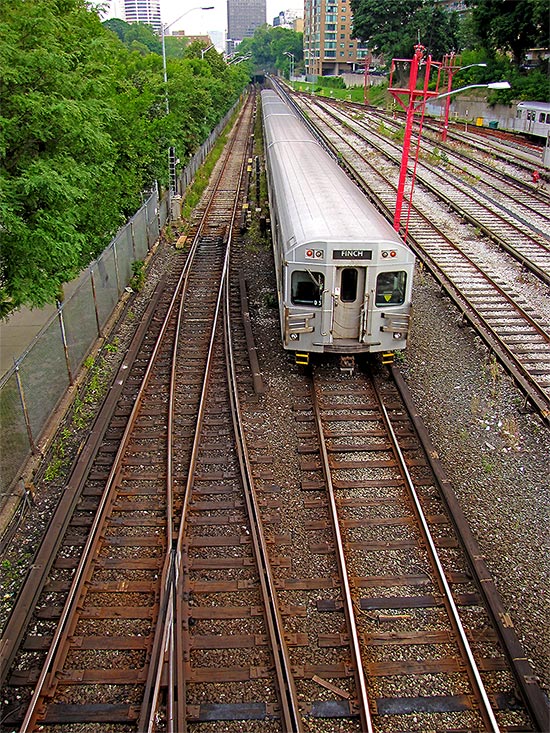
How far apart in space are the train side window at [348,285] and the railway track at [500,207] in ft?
28.1

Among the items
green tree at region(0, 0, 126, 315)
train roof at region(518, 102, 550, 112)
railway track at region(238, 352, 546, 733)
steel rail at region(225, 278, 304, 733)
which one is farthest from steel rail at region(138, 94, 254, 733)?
train roof at region(518, 102, 550, 112)

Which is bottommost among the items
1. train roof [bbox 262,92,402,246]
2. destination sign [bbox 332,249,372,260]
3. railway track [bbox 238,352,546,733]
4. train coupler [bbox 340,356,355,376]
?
railway track [bbox 238,352,546,733]

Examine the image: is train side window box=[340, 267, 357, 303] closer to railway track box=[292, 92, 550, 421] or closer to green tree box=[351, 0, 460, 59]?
railway track box=[292, 92, 550, 421]

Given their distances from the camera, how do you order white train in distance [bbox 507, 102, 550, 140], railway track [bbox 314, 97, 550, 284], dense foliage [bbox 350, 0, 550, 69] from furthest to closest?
dense foliage [bbox 350, 0, 550, 69] < white train in distance [bbox 507, 102, 550, 140] < railway track [bbox 314, 97, 550, 284]

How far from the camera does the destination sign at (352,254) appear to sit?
11.4 metres

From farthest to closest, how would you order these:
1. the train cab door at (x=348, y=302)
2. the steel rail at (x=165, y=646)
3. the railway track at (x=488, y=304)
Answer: the railway track at (x=488, y=304) → the train cab door at (x=348, y=302) → the steel rail at (x=165, y=646)

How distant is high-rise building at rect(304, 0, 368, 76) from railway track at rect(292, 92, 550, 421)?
→ 430ft

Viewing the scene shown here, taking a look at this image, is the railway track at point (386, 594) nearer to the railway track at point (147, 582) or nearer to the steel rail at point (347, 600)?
the steel rail at point (347, 600)

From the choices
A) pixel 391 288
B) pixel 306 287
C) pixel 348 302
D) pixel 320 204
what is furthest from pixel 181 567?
pixel 320 204

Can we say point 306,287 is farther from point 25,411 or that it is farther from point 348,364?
→ point 25,411

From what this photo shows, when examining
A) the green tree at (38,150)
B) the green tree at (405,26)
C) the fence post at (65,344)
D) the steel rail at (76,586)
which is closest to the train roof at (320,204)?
the green tree at (38,150)

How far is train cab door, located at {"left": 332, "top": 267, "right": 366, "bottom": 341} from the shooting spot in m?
11.7

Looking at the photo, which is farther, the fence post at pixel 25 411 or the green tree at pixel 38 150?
the fence post at pixel 25 411

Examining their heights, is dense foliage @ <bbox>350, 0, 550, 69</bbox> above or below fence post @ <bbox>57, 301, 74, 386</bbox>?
above
